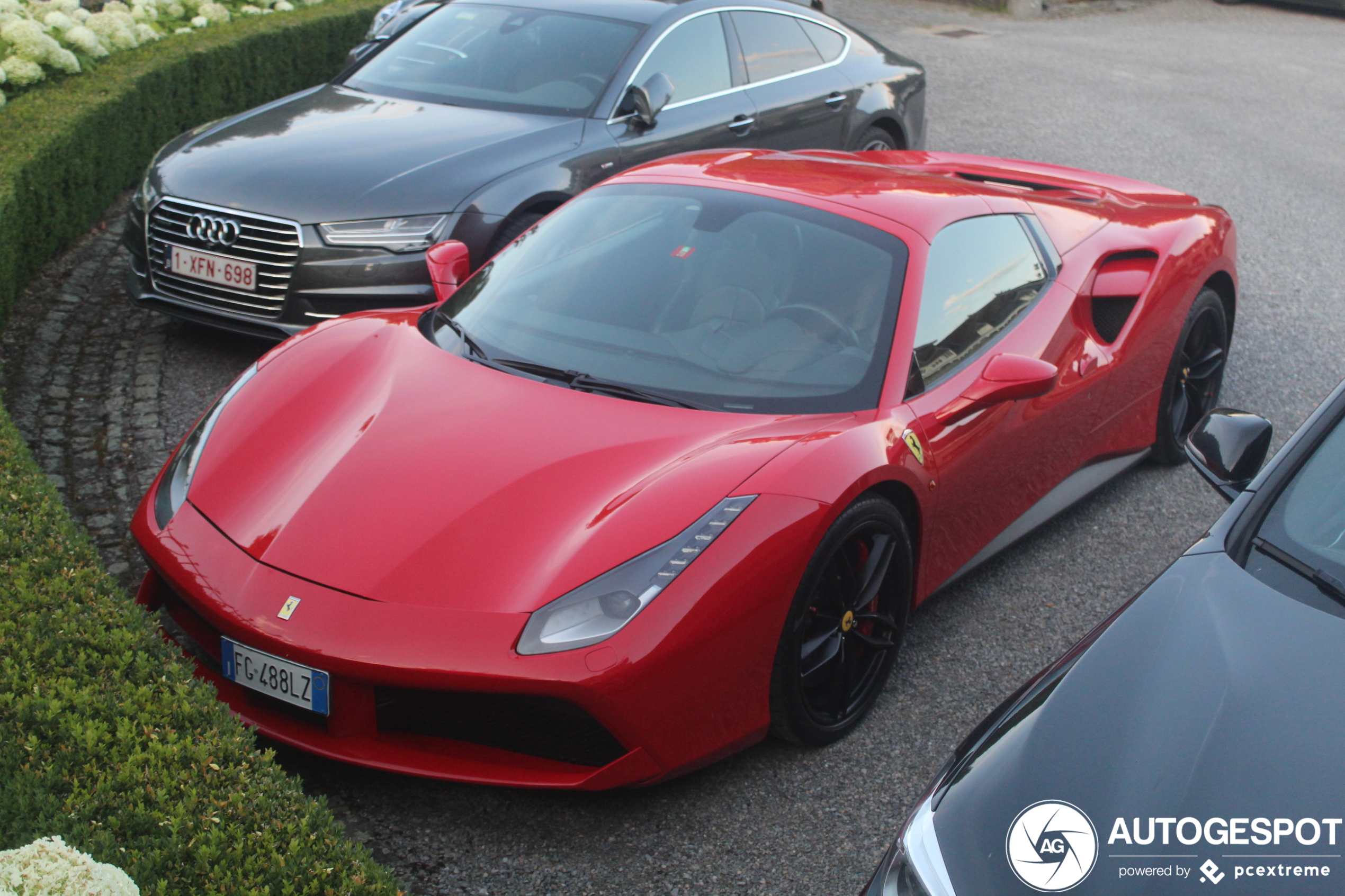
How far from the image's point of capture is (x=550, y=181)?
5.70 meters

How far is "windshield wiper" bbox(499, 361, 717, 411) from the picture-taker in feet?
11.0

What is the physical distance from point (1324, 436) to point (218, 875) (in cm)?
233

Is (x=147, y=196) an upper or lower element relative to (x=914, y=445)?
lower

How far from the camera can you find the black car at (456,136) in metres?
5.27

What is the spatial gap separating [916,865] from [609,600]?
101 centimetres

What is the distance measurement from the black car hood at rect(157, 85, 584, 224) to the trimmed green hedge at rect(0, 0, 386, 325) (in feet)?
3.40

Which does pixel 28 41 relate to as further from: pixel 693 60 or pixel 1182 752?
pixel 1182 752

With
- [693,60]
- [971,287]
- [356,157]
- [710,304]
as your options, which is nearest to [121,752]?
[710,304]

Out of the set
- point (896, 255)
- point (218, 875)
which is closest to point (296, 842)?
point (218, 875)

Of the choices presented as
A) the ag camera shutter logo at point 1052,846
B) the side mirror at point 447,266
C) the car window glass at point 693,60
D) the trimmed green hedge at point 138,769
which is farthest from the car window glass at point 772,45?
the ag camera shutter logo at point 1052,846

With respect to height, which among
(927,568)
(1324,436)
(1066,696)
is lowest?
(927,568)

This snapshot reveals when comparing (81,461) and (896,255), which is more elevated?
(896,255)

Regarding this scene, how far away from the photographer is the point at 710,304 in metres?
3.67

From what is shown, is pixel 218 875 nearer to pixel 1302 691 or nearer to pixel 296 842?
pixel 296 842
